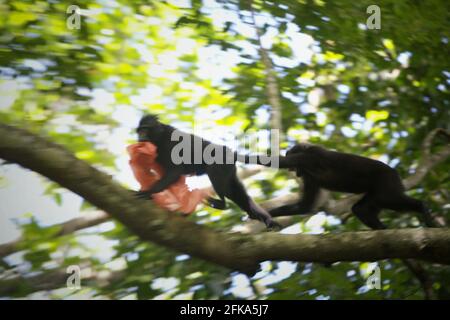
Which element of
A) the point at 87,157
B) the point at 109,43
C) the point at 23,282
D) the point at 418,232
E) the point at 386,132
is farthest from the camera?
the point at 386,132

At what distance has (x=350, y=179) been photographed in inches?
190

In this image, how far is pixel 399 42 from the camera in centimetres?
586

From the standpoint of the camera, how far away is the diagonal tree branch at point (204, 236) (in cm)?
332

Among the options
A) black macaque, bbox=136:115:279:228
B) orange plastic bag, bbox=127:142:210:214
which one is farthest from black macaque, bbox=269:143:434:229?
orange plastic bag, bbox=127:142:210:214

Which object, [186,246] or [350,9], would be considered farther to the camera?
[350,9]

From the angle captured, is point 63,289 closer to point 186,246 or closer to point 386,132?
point 186,246

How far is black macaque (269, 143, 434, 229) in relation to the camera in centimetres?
468

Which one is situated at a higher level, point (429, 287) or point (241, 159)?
point (241, 159)

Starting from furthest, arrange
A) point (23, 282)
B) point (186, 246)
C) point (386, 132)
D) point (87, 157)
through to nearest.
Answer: point (386, 132), point (87, 157), point (23, 282), point (186, 246)

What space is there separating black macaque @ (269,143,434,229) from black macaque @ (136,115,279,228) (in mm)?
368

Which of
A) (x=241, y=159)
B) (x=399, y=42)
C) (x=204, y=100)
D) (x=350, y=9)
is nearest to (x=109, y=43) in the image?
(x=204, y=100)

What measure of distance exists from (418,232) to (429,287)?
141 cm

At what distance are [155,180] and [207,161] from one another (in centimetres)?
51

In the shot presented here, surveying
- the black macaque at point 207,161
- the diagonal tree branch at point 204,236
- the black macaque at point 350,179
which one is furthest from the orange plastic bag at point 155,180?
the black macaque at point 350,179
